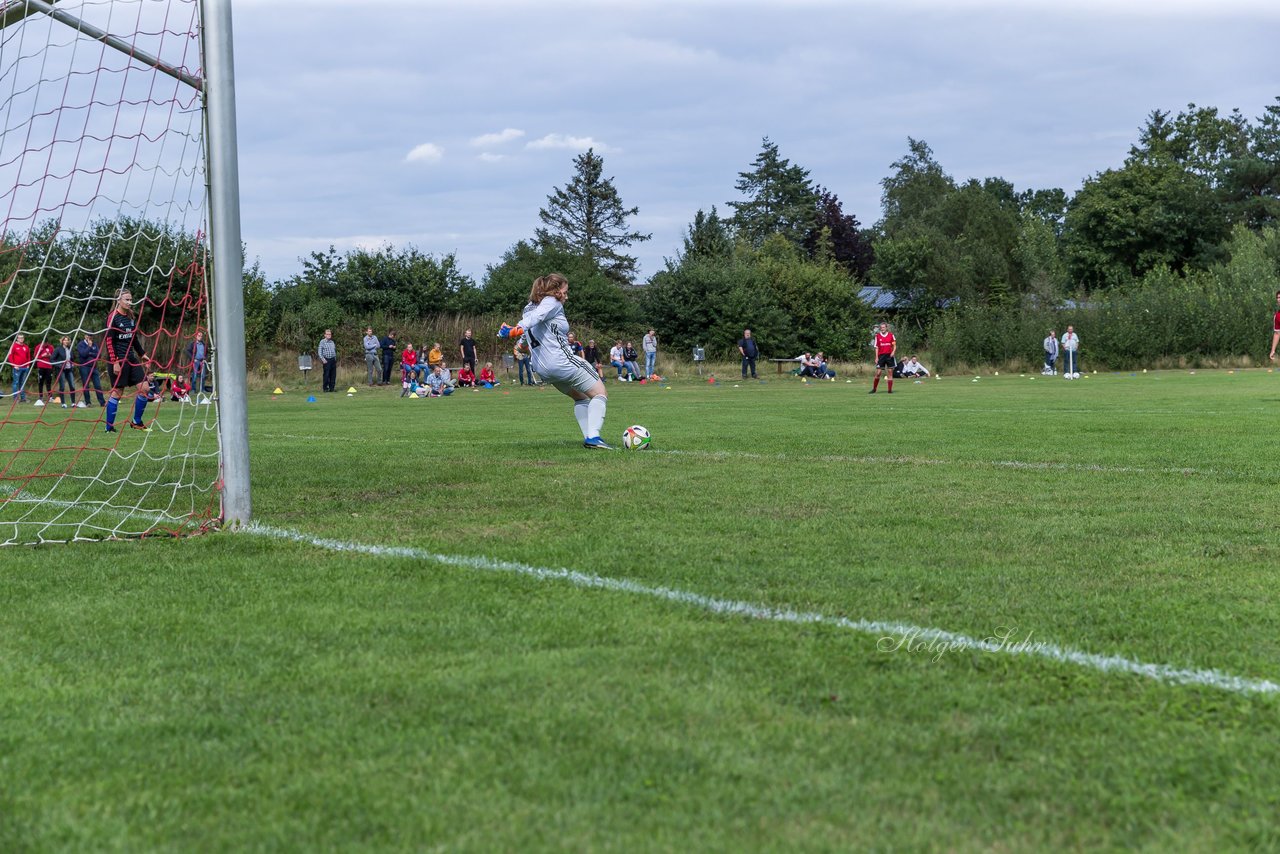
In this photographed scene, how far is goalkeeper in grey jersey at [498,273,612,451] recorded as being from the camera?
11.3m

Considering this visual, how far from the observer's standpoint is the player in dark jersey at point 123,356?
11378mm

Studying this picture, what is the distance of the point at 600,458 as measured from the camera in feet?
34.5

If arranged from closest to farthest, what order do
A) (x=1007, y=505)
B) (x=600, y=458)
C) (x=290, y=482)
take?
(x=1007, y=505) < (x=290, y=482) < (x=600, y=458)

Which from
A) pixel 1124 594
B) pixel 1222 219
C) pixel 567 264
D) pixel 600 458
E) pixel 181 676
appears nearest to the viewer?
pixel 181 676

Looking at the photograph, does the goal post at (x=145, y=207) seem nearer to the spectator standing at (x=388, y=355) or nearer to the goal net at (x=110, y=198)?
the goal net at (x=110, y=198)

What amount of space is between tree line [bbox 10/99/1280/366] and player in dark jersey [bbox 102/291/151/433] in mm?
595

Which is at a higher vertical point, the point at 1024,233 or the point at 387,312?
the point at 1024,233

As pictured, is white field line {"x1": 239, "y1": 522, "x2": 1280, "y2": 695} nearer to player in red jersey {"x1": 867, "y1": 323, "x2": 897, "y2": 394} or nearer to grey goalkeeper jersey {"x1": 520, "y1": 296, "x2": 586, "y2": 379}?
grey goalkeeper jersey {"x1": 520, "y1": 296, "x2": 586, "y2": 379}

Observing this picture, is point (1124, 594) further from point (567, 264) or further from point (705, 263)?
point (567, 264)

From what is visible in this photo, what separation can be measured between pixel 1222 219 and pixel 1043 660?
264ft

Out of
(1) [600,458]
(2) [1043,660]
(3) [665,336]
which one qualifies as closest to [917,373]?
(3) [665,336]
